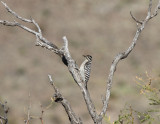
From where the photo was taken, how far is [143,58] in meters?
31.8

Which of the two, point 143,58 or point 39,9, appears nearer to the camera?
point 143,58

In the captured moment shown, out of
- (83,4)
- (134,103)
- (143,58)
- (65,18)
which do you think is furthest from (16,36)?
(134,103)

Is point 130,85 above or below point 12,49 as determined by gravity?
below

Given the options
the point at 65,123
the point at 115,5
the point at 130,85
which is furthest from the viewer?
the point at 115,5

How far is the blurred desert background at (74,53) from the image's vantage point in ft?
85.7

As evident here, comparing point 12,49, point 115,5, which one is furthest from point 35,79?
point 115,5

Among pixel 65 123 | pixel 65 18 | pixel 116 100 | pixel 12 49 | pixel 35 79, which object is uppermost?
pixel 65 18

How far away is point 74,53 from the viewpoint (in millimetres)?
31969

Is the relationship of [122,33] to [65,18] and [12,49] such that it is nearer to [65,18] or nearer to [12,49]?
[65,18]

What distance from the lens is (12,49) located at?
103ft

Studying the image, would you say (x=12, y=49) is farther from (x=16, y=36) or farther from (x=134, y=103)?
(x=134, y=103)

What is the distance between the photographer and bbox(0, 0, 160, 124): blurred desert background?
2611cm

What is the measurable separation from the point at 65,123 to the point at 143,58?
10486 mm

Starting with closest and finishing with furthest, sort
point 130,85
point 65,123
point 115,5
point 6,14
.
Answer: point 65,123
point 130,85
point 6,14
point 115,5
